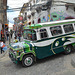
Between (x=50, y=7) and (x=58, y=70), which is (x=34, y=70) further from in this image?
(x=50, y=7)

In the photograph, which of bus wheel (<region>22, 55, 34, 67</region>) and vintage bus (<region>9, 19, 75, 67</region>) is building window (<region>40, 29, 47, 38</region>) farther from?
bus wheel (<region>22, 55, 34, 67</region>)

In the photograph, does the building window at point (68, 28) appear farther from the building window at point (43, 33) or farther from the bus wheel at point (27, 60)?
the bus wheel at point (27, 60)

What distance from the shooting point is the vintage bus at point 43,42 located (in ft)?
19.8

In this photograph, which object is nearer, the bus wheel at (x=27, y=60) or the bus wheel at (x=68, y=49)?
the bus wheel at (x=27, y=60)

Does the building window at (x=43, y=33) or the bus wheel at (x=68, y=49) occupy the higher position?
the building window at (x=43, y=33)

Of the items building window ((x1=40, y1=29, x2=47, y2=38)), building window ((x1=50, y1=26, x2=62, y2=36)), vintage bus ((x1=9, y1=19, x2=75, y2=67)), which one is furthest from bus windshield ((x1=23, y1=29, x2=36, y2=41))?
building window ((x1=50, y1=26, x2=62, y2=36))

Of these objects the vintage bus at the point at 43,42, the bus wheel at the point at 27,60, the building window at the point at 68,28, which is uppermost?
the building window at the point at 68,28

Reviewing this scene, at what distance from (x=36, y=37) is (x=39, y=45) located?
56 centimetres

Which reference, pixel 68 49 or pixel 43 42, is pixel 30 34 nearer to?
pixel 43 42

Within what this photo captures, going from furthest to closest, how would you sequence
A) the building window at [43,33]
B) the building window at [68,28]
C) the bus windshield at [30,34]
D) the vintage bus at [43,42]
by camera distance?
the building window at [68,28] < the building window at [43,33] < the bus windshield at [30,34] < the vintage bus at [43,42]

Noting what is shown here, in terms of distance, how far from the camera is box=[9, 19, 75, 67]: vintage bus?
603 centimetres

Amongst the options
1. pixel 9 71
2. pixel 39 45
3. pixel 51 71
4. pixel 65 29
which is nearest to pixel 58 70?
pixel 51 71

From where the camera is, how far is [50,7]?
1727cm

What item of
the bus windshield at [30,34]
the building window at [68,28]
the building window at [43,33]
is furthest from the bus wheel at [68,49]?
the bus windshield at [30,34]
